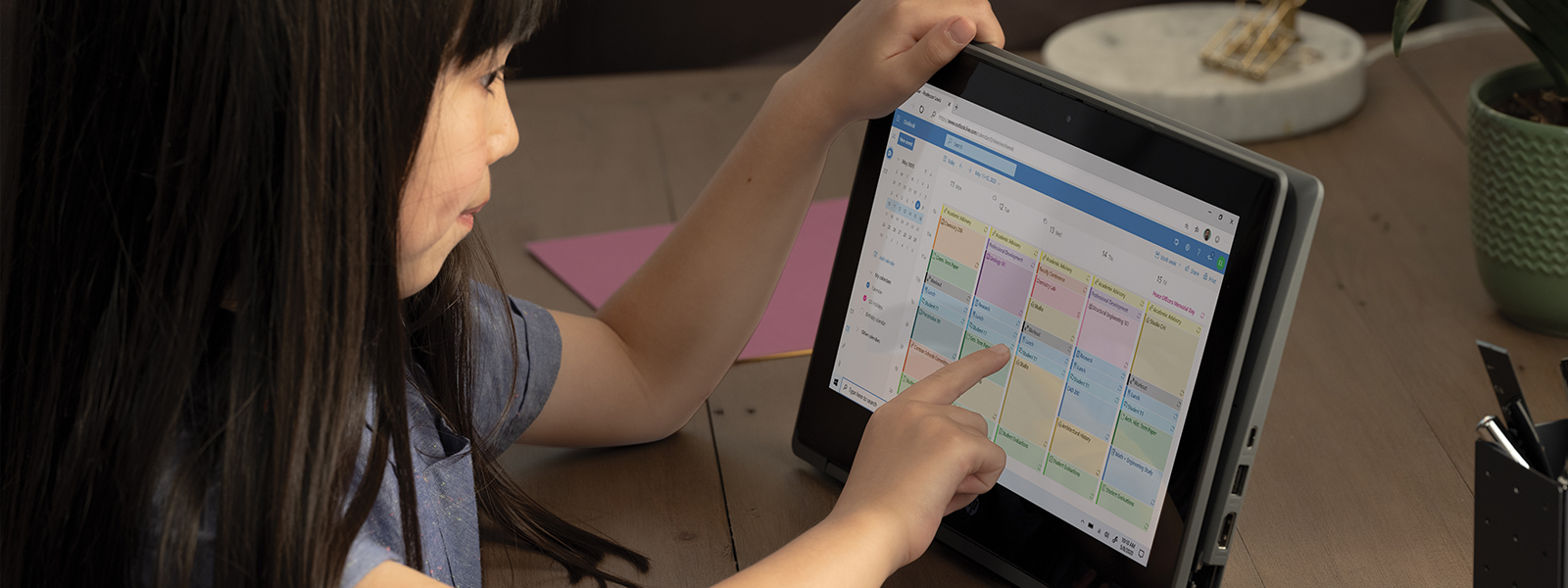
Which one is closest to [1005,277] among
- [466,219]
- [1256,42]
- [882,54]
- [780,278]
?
[882,54]

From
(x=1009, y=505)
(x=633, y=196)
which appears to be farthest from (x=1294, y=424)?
(x=633, y=196)

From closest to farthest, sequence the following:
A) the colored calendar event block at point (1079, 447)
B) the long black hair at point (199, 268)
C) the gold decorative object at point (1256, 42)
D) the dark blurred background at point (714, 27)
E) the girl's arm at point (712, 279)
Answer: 1. the long black hair at point (199, 268)
2. the colored calendar event block at point (1079, 447)
3. the girl's arm at point (712, 279)
4. the gold decorative object at point (1256, 42)
5. the dark blurred background at point (714, 27)

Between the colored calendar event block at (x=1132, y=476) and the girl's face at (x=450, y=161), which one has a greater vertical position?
the girl's face at (x=450, y=161)

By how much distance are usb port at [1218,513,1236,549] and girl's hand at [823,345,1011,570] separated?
0.10 m

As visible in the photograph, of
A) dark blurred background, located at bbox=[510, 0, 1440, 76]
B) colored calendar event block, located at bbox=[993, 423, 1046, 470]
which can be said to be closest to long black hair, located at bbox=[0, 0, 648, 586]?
colored calendar event block, located at bbox=[993, 423, 1046, 470]

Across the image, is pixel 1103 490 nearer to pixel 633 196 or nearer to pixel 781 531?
pixel 781 531

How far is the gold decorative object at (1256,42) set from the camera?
3.79ft

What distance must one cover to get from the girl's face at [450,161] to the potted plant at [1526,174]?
618mm

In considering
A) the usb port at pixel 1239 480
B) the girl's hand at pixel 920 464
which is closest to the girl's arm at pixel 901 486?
the girl's hand at pixel 920 464

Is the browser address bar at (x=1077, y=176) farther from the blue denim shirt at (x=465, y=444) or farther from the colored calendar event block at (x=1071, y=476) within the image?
the blue denim shirt at (x=465, y=444)

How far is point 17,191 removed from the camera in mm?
487

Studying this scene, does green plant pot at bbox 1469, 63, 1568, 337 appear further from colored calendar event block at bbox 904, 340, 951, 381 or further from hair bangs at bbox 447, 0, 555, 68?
hair bangs at bbox 447, 0, 555, 68

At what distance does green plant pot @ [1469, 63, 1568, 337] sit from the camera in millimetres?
784

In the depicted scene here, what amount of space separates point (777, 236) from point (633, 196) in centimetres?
40
